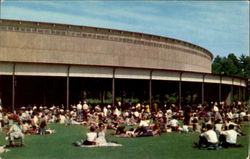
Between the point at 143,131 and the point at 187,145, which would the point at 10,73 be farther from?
the point at 187,145

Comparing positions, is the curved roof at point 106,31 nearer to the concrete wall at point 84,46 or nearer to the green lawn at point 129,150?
the concrete wall at point 84,46

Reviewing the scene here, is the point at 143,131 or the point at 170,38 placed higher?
the point at 170,38

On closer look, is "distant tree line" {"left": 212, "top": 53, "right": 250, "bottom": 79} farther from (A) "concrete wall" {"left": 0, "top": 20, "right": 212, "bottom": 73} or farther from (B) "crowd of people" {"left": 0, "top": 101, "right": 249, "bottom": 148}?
(B) "crowd of people" {"left": 0, "top": 101, "right": 249, "bottom": 148}

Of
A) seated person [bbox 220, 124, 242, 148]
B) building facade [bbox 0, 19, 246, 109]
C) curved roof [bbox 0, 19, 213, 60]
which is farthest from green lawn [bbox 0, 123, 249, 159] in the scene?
curved roof [bbox 0, 19, 213, 60]

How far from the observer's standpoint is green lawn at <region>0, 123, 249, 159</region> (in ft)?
42.9

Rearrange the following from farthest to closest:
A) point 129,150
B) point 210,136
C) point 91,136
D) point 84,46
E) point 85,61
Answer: point 84,46 → point 85,61 → point 91,136 → point 210,136 → point 129,150

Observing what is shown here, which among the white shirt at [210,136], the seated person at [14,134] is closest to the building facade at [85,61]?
the seated person at [14,134]

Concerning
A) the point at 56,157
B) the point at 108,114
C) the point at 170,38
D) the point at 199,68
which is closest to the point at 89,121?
the point at 108,114

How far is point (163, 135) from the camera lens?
62.4 feet

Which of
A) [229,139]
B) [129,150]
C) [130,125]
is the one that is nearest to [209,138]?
[229,139]

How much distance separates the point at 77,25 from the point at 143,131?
2606cm

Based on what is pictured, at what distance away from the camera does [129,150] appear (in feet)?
46.8

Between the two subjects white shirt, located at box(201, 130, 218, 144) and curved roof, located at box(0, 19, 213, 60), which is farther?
curved roof, located at box(0, 19, 213, 60)

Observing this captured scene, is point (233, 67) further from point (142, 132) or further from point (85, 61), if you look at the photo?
Answer: point (142, 132)
